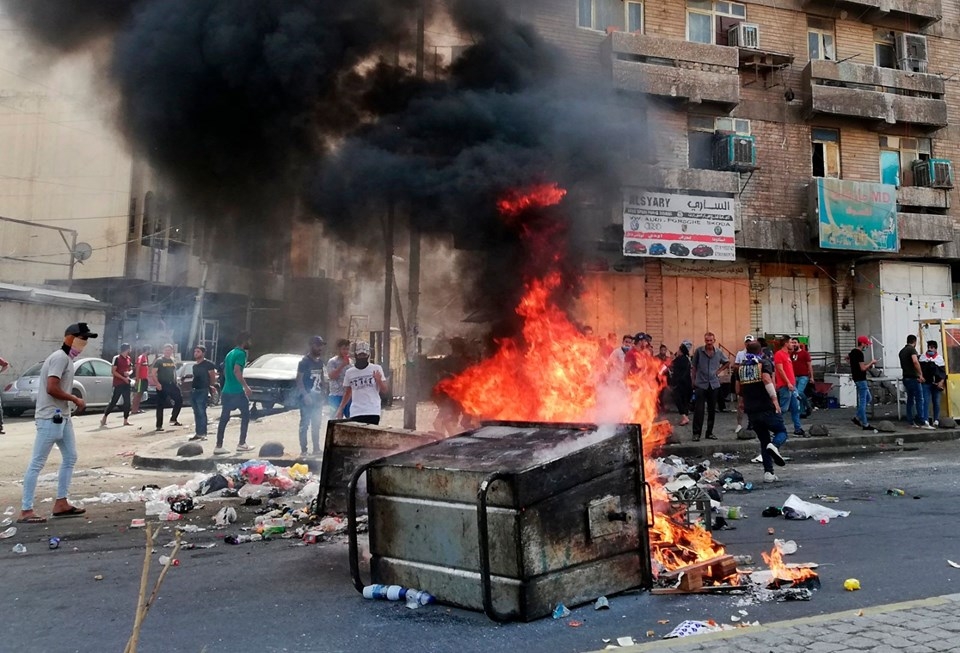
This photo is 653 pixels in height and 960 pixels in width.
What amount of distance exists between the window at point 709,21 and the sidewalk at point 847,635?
624 inches

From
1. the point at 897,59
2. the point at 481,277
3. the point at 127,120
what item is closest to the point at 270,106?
the point at 127,120

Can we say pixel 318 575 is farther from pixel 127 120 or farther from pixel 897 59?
pixel 897 59

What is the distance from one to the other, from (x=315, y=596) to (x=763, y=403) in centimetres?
564

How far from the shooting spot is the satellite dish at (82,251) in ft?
73.8

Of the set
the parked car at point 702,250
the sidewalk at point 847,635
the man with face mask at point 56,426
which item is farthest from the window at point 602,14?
the sidewalk at point 847,635

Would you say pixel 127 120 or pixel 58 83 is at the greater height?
pixel 58 83

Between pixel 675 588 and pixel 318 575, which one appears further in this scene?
pixel 318 575

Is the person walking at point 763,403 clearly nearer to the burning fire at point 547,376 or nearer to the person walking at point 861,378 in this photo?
the burning fire at point 547,376

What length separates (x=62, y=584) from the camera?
4.39 meters

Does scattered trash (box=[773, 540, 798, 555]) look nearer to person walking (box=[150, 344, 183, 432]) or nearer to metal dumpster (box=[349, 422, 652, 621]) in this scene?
metal dumpster (box=[349, 422, 652, 621])

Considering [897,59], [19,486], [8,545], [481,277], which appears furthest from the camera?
[897,59]

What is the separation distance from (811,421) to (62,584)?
1238cm

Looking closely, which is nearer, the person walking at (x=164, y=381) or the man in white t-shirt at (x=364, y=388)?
the man in white t-shirt at (x=364, y=388)

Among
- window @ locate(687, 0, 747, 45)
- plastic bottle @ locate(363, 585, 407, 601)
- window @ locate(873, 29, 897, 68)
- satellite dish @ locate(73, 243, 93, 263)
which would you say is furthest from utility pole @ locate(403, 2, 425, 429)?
satellite dish @ locate(73, 243, 93, 263)
